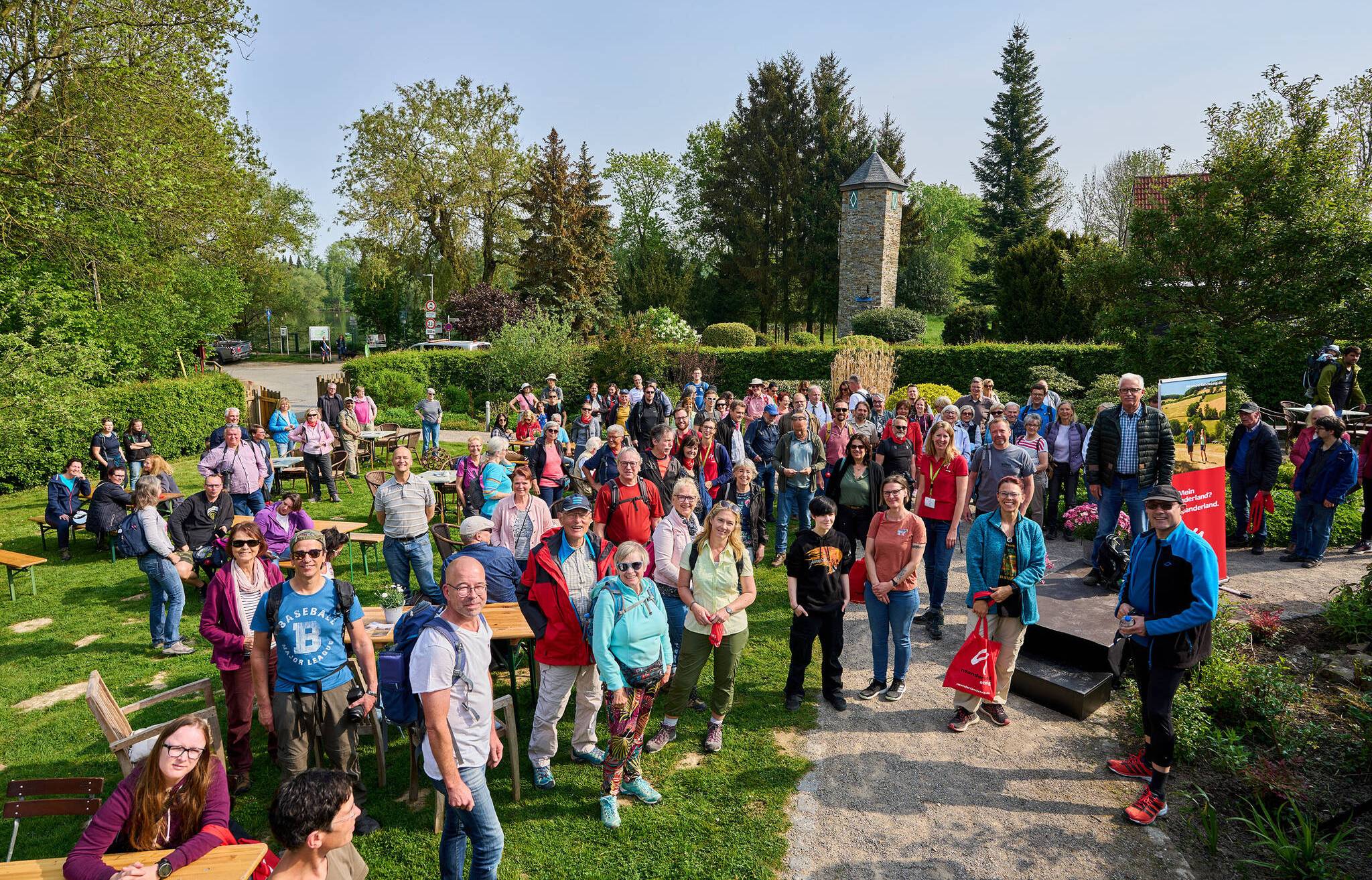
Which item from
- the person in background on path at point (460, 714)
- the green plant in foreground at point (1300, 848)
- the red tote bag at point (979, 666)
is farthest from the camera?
the red tote bag at point (979, 666)

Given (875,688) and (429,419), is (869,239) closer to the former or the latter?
(429,419)

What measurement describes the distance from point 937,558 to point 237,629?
230 inches

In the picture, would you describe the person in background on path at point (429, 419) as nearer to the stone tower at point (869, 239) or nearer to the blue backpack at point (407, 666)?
the blue backpack at point (407, 666)

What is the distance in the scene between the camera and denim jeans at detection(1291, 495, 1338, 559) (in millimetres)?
8531

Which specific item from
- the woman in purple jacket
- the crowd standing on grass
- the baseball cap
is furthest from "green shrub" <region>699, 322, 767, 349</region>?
the woman in purple jacket

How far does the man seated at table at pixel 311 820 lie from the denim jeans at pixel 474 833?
1.91 feet

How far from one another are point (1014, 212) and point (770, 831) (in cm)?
3898

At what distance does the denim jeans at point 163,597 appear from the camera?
679 cm

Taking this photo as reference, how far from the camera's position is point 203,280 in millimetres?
23219

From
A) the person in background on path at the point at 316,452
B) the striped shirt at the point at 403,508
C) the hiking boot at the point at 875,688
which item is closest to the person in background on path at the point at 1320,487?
the hiking boot at the point at 875,688

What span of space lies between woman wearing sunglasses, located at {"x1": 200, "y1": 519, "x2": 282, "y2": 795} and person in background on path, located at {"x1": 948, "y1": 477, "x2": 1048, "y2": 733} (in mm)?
4883

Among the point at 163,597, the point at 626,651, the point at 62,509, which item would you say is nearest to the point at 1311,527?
the point at 626,651

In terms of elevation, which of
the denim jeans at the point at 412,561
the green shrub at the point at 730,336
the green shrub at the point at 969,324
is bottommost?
the denim jeans at the point at 412,561

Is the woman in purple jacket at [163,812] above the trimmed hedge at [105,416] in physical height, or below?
below
